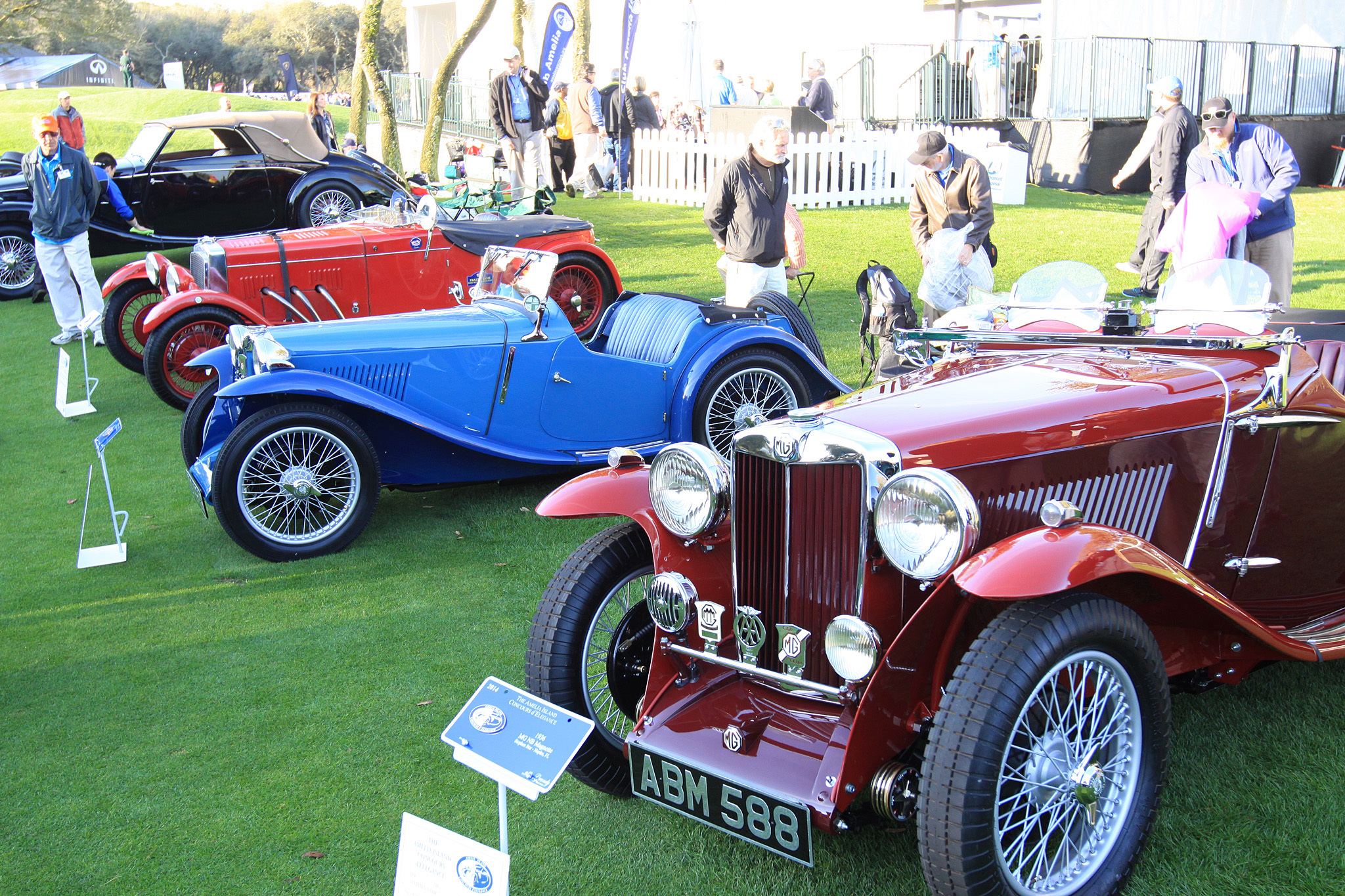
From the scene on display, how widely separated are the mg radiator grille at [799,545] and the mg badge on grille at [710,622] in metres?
0.07

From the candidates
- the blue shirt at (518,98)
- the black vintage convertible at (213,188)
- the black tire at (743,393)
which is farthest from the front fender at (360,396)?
the blue shirt at (518,98)

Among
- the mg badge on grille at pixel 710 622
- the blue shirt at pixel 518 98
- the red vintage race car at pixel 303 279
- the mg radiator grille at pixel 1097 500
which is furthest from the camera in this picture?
the blue shirt at pixel 518 98

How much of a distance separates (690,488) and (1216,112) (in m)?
6.29

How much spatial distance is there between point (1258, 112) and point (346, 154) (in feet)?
60.2

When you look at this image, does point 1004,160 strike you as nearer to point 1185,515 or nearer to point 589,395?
point 589,395

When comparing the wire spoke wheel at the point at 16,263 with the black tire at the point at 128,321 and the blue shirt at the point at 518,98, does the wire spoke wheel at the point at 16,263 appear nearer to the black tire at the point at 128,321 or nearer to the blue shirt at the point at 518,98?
the black tire at the point at 128,321

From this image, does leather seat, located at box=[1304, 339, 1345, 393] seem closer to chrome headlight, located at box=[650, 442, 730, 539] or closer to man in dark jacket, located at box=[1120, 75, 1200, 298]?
Result: chrome headlight, located at box=[650, 442, 730, 539]

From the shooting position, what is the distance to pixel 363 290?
7.87 metres

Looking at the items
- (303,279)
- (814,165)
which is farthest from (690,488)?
(814,165)

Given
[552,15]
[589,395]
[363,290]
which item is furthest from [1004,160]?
[589,395]

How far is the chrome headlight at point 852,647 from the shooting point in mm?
2373

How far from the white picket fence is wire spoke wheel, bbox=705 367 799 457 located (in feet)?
30.7

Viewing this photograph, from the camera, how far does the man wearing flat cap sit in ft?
20.8

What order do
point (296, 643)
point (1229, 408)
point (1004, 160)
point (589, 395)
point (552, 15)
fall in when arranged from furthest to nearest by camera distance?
1. point (552, 15)
2. point (1004, 160)
3. point (589, 395)
4. point (296, 643)
5. point (1229, 408)
